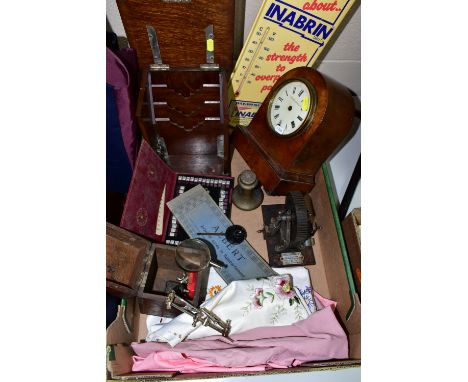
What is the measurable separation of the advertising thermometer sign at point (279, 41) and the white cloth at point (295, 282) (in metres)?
0.63

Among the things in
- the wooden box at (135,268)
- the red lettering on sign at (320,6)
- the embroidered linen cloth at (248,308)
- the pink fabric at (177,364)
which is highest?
the red lettering on sign at (320,6)

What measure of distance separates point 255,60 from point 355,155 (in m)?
0.61

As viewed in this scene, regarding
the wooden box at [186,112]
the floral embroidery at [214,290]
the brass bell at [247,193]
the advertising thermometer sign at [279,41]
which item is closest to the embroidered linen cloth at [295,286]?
the floral embroidery at [214,290]

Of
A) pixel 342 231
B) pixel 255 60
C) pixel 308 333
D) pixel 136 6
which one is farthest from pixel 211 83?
pixel 308 333

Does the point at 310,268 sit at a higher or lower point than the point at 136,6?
lower

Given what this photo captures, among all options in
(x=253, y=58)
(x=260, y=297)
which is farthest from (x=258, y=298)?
(x=253, y=58)

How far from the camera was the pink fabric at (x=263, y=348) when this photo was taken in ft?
2.94

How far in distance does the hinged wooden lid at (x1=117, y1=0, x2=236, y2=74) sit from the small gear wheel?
1.53 ft

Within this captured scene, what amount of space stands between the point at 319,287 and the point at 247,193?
0.40 metres

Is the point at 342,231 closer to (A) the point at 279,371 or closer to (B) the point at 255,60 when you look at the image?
(A) the point at 279,371

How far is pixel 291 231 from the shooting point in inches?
45.3

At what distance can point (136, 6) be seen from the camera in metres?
0.97

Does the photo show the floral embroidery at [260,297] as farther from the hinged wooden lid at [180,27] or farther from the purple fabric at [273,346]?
the hinged wooden lid at [180,27]

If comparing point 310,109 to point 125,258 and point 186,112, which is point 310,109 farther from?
point 125,258
